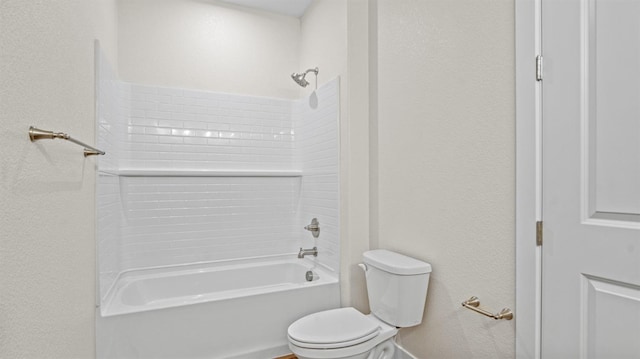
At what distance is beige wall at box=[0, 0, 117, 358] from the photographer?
91 cm

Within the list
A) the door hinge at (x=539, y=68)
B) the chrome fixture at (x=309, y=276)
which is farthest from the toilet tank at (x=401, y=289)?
the door hinge at (x=539, y=68)

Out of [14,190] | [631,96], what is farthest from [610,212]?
[14,190]

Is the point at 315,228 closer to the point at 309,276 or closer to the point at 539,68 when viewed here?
the point at 309,276

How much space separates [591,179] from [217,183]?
2.41m

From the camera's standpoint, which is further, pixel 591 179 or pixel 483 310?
pixel 483 310

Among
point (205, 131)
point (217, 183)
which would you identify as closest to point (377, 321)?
point (217, 183)

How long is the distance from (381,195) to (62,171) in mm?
1644

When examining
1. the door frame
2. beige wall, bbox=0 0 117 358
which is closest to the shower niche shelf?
beige wall, bbox=0 0 117 358

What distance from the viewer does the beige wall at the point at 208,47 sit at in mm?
2643

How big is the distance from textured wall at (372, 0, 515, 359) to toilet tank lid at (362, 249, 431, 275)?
2.5 inches

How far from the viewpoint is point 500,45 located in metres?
1.45

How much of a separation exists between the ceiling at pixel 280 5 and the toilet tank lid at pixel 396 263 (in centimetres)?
211

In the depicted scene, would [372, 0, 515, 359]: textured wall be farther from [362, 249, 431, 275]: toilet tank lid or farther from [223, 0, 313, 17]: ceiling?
[223, 0, 313, 17]: ceiling

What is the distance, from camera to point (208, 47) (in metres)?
2.86
